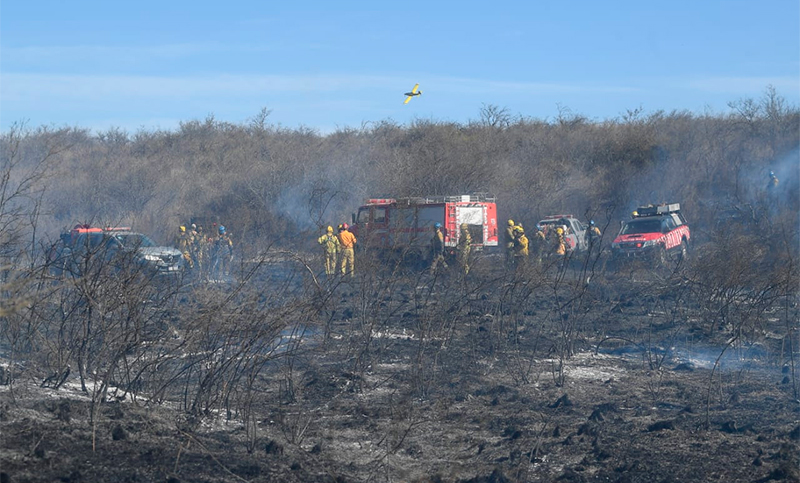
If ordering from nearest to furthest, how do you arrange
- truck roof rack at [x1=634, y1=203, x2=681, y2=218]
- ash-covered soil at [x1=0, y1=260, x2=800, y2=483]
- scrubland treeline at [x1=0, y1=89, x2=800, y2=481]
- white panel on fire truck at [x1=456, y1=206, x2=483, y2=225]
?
ash-covered soil at [x1=0, y1=260, x2=800, y2=483]
scrubland treeline at [x1=0, y1=89, x2=800, y2=481]
white panel on fire truck at [x1=456, y1=206, x2=483, y2=225]
truck roof rack at [x1=634, y1=203, x2=681, y2=218]

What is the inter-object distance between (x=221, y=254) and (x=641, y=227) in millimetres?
13172

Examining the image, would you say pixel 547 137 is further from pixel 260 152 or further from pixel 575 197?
pixel 260 152

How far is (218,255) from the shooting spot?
1409 centimetres

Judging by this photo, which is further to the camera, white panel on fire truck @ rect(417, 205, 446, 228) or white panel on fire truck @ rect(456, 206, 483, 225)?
white panel on fire truck @ rect(456, 206, 483, 225)

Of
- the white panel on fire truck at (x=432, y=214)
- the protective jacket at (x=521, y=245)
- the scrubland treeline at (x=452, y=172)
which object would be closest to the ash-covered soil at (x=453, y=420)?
the protective jacket at (x=521, y=245)

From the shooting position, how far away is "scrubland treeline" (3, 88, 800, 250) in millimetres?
31656

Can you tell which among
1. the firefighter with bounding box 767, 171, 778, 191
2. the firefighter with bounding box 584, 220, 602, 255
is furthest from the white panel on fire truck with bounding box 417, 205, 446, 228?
the firefighter with bounding box 767, 171, 778, 191

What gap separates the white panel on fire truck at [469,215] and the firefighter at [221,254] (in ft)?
21.8

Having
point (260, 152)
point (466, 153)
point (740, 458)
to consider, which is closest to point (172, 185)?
point (260, 152)

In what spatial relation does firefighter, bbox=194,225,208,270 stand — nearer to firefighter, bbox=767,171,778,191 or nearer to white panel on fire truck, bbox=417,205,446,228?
white panel on fire truck, bbox=417,205,446,228

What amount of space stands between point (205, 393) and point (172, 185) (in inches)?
1208

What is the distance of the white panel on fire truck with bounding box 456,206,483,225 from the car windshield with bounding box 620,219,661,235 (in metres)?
4.26

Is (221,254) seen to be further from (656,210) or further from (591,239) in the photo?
(656,210)

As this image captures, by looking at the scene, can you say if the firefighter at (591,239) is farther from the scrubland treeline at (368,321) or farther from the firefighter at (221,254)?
the firefighter at (221,254)
